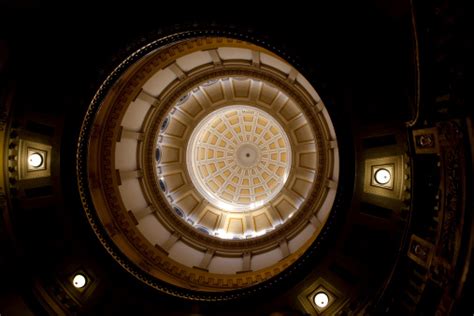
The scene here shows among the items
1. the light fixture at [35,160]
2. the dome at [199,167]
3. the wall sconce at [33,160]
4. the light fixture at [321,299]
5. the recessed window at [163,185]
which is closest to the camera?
the wall sconce at [33,160]

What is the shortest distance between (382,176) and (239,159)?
20.6 m

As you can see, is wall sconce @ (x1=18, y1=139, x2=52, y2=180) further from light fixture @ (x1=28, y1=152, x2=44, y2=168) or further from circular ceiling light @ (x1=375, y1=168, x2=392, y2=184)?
circular ceiling light @ (x1=375, y1=168, x2=392, y2=184)

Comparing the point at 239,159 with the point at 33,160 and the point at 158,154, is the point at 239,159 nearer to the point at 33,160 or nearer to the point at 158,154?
the point at 158,154

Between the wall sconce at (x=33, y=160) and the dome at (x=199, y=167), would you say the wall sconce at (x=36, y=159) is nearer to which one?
the wall sconce at (x=33, y=160)

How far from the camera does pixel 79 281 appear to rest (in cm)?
1415

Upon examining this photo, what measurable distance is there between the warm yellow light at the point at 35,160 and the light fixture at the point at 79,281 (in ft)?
17.7

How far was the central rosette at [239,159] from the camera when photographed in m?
27.6

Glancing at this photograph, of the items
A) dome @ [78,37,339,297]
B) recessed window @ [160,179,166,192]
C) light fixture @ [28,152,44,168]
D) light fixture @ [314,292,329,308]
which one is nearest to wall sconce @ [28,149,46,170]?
light fixture @ [28,152,44,168]

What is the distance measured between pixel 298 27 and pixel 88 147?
1084 cm

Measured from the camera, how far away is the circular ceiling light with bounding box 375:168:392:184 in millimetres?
11914

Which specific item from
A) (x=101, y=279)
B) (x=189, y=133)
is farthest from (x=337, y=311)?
(x=189, y=133)

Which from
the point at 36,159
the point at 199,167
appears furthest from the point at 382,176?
the point at 199,167

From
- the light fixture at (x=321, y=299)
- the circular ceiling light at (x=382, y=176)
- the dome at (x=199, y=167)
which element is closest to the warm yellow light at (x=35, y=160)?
the dome at (x=199, y=167)

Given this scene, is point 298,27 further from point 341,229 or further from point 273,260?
point 273,260
